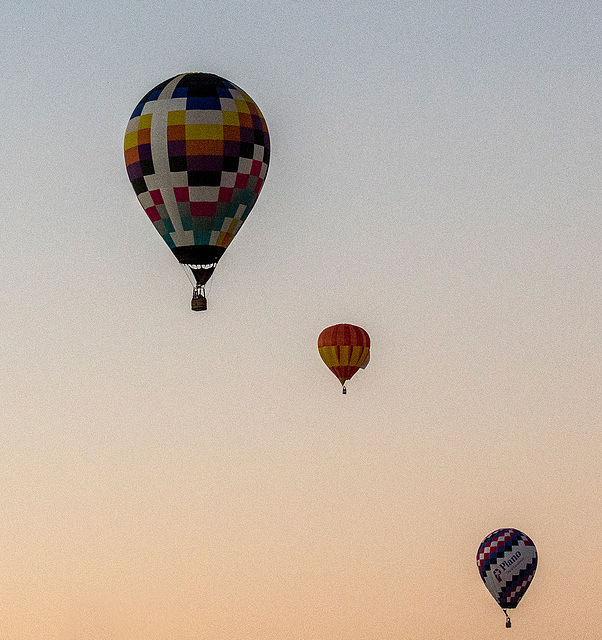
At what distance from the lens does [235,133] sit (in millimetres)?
45031

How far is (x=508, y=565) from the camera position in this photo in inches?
2291

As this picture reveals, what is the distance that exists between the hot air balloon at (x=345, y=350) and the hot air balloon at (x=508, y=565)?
7.41m

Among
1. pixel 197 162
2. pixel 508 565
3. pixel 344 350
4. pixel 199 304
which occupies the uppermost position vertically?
pixel 197 162

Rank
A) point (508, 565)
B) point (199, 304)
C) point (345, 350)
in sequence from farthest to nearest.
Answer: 1. point (345, 350)
2. point (508, 565)
3. point (199, 304)

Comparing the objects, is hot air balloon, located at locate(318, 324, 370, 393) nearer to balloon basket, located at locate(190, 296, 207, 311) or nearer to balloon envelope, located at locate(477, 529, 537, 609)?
balloon envelope, located at locate(477, 529, 537, 609)

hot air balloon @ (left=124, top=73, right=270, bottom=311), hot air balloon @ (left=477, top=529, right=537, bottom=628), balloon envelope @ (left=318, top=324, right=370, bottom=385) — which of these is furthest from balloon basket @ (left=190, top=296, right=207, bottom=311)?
hot air balloon @ (left=477, top=529, right=537, bottom=628)

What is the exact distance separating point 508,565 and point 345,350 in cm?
891

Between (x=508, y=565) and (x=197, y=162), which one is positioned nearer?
(x=197, y=162)

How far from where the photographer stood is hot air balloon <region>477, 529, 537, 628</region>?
58219mm

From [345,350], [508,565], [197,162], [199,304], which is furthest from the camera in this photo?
[345,350]

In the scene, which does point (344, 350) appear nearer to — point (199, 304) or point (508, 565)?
point (508, 565)

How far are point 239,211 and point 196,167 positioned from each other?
74.0 inches

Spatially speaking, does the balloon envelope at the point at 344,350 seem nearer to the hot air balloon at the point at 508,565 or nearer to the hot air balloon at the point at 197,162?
the hot air balloon at the point at 508,565

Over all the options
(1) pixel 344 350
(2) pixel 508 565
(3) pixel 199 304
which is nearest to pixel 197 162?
(3) pixel 199 304
